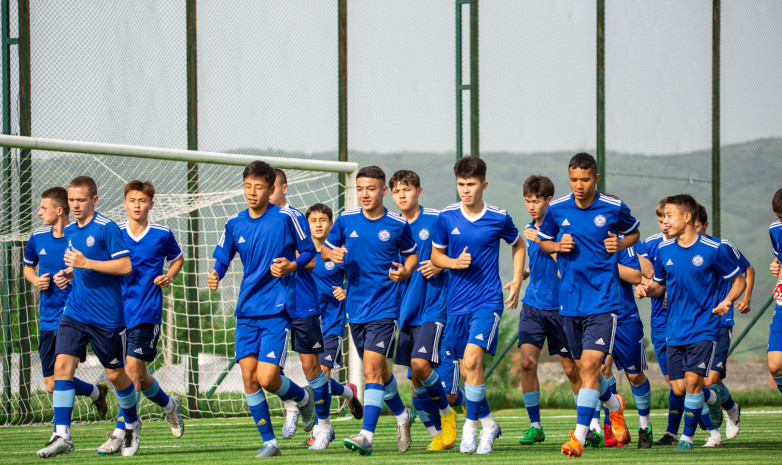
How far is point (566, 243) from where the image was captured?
6660 millimetres

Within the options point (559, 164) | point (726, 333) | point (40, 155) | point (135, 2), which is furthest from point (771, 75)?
point (40, 155)

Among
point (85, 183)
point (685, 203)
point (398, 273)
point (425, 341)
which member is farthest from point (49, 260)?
point (685, 203)

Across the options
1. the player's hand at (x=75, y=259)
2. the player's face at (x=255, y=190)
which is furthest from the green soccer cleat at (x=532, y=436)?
the player's hand at (x=75, y=259)

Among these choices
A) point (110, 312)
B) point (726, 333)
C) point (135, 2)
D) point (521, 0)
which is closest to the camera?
point (110, 312)

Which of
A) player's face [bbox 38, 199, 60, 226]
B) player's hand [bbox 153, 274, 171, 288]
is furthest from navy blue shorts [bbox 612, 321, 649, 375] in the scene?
player's face [bbox 38, 199, 60, 226]

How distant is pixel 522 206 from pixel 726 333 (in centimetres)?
782

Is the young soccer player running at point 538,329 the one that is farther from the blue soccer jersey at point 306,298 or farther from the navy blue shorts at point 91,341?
the navy blue shorts at point 91,341

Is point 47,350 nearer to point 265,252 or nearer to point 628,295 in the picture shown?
point 265,252

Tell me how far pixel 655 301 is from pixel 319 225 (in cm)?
313

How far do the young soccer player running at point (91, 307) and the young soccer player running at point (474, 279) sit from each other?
2.41m

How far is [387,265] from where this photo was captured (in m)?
7.18

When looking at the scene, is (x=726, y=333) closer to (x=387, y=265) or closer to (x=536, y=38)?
(x=387, y=265)

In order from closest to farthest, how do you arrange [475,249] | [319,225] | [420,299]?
[475,249] → [420,299] → [319,225]

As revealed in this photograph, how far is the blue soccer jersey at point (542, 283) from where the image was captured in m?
7.72
